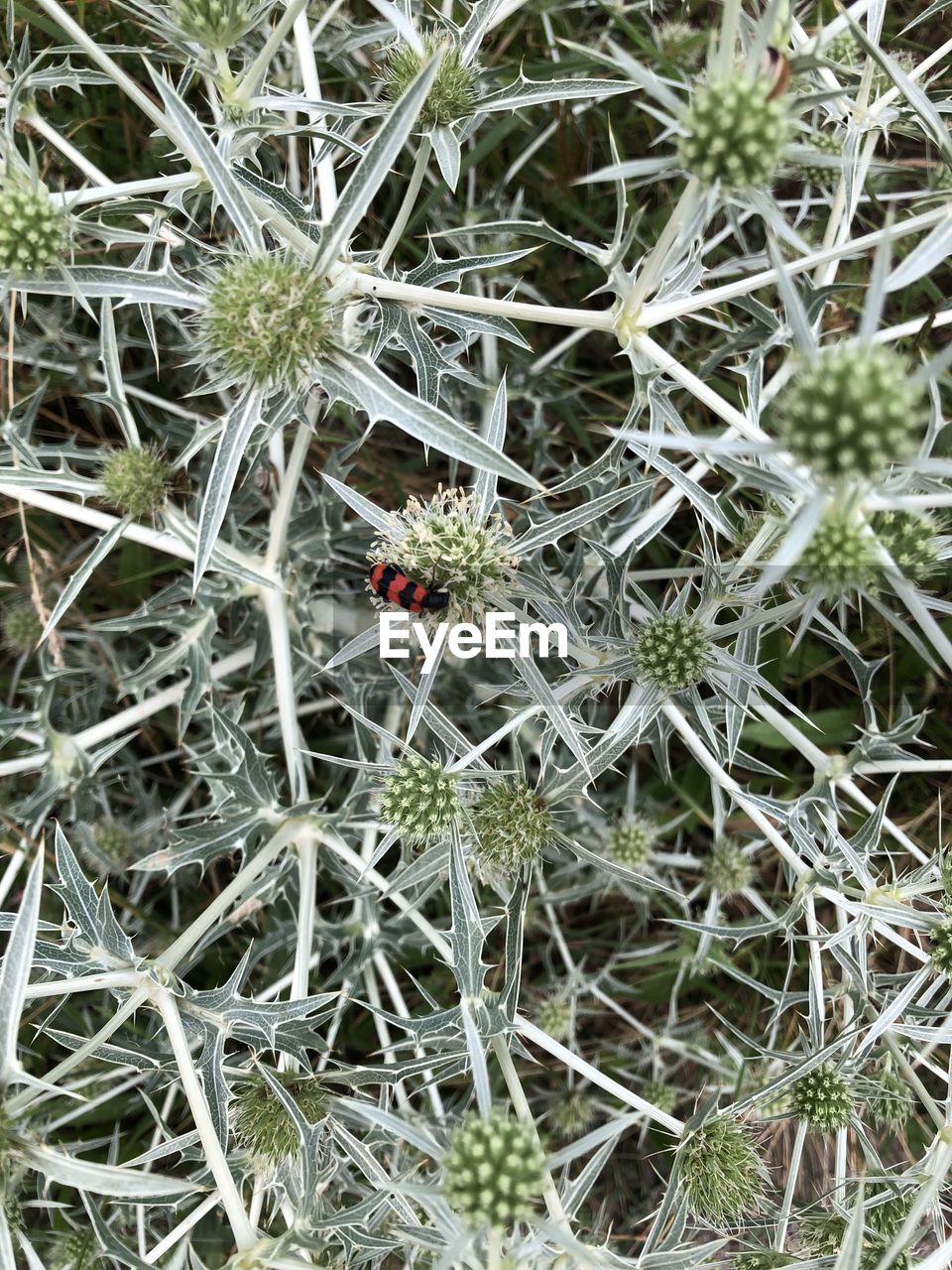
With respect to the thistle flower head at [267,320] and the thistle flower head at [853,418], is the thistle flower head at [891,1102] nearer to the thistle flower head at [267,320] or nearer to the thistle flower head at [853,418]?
the thistle flower head at [853,418]

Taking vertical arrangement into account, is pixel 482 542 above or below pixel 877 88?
below

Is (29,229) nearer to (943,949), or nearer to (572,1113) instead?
(943,949)

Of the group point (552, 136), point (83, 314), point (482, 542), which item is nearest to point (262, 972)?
point (482, 542)

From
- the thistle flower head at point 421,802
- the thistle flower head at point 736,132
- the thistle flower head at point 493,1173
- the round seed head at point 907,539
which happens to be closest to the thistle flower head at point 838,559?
the round seed head at point 907,539

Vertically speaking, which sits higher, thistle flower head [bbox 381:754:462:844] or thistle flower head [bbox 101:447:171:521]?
thistle flower head [bbox 101:447:171:521]

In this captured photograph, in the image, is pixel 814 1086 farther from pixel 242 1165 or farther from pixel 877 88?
pixel 877 88

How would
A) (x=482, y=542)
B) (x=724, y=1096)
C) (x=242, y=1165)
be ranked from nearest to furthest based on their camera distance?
1. (x=482, y=542)
2. (x=242, y=1165)
3. (x=724, y=1096)

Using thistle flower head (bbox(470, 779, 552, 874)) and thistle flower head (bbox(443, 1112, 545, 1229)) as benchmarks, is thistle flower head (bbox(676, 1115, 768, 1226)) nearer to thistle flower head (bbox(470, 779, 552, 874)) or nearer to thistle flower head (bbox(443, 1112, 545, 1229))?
thistle flower head (bbox(443, 1112, 545, 1229))

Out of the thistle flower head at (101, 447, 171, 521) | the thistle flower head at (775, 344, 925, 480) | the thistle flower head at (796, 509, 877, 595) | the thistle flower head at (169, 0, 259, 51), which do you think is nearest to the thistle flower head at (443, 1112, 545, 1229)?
the thistle flower head at (796, 509, 877, 595)
